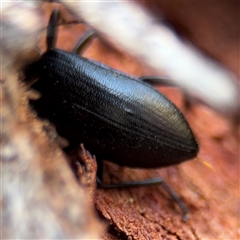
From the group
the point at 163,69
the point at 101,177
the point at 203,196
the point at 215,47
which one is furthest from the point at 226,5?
the point at 101,177

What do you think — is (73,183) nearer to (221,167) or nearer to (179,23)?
(221,167)

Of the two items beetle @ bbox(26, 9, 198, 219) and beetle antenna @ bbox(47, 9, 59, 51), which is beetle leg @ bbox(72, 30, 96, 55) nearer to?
beetle antenna @ bbox(47, 9, 59, 51)

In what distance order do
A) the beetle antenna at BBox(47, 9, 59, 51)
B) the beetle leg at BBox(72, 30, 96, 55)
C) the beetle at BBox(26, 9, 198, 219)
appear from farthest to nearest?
the beetle leg at BBox(72, 30, 96, 55) → the beetle antenna at BBox(47, 9, 59, 51) → the beetle at BBox(26, 9, 198, 219)

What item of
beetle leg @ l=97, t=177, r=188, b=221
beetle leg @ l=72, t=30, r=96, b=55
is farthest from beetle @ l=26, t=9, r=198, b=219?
beetle leg @ l=72, t=30, r=96, b=55

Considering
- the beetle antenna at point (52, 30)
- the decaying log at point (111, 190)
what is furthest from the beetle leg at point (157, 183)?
the beetle antenna at point (52, 30)

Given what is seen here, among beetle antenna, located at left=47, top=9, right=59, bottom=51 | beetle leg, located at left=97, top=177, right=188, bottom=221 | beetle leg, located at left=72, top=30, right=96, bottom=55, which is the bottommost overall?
beetle leg, located at left=97, top=177, right=188, bottom=221

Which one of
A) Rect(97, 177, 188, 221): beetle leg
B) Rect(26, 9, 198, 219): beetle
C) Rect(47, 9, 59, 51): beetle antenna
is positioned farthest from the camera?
Rect(47, 9, 59, 51): beetle antenna

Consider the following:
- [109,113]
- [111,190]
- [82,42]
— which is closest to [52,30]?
[82,42]

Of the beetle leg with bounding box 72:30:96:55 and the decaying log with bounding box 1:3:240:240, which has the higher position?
the beetle leg with bounding box 72:30:96:55
